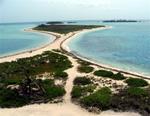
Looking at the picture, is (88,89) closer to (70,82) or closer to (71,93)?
(71,93)

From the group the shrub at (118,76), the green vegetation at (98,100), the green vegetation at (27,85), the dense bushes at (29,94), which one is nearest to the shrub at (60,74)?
the green vegetation at (27,85)

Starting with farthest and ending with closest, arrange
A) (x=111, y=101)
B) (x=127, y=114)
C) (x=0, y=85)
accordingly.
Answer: (x=0, y=85) < (x=111, y=101) < (x=127, y=114)

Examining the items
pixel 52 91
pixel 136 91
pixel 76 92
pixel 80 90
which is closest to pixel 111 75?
pixel 80 90

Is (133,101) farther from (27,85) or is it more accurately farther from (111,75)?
(27,85)

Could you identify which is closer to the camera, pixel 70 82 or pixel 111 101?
pixel 111 101

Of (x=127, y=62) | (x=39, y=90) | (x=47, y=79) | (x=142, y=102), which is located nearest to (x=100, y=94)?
(x=142, y=102)

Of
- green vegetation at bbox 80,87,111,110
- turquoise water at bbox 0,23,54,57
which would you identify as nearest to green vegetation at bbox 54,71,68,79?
green vegetation at bbox 80,87,111,110

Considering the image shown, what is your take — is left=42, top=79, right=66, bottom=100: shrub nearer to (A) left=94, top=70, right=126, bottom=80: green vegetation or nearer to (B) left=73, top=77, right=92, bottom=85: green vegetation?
(B) left=73, top=77, right=92, bottom=85: green vegetation
